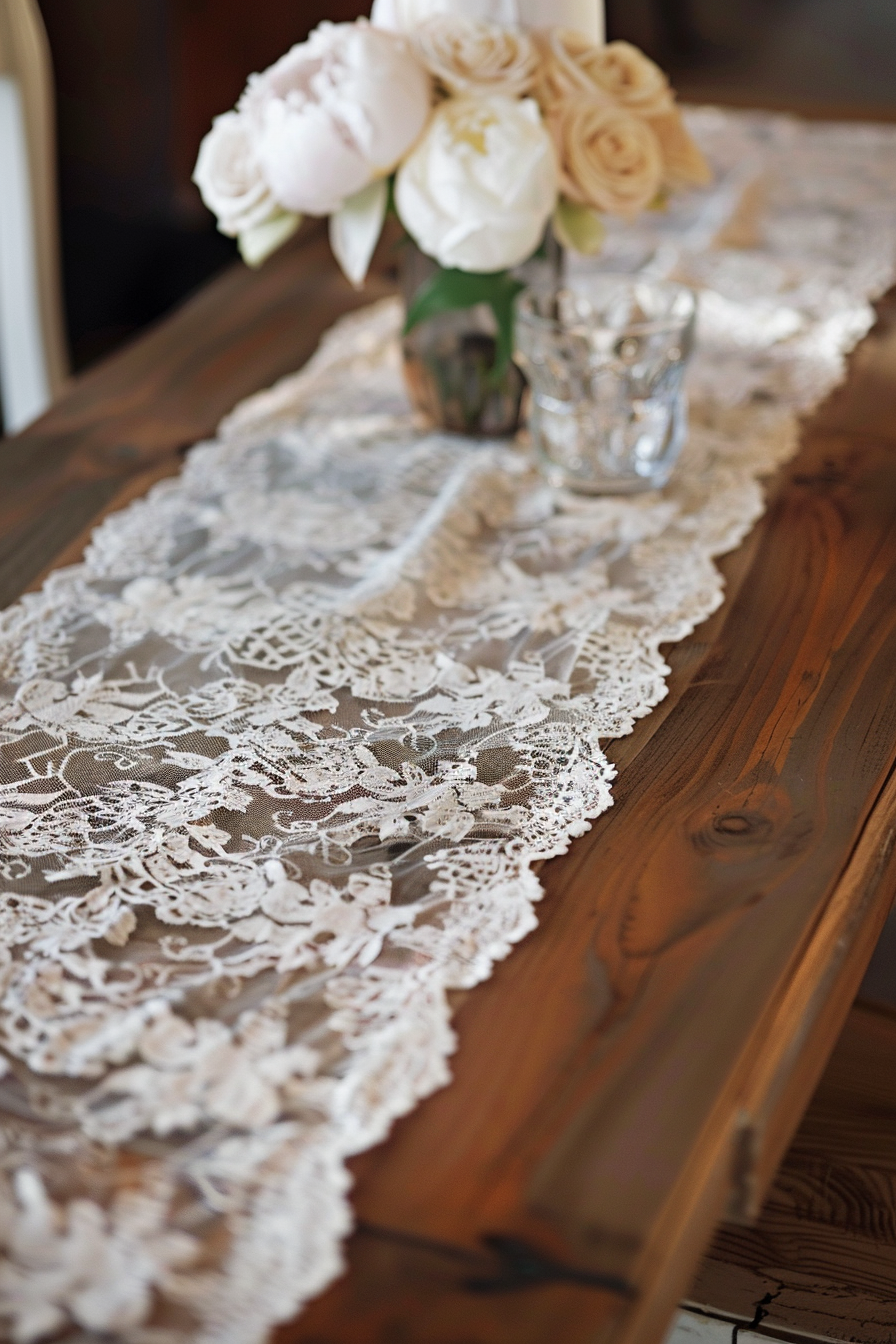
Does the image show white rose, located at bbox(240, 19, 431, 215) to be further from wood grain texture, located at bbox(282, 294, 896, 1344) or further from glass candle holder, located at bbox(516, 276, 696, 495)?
wood grain texture, located at bbox(282, 294, 896, 1344)

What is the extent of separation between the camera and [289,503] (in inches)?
46.4

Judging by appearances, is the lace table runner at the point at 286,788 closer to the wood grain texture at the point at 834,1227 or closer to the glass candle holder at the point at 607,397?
the glass candle holder at the point at 607,397

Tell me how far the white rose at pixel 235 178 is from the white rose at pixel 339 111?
0.07 feet

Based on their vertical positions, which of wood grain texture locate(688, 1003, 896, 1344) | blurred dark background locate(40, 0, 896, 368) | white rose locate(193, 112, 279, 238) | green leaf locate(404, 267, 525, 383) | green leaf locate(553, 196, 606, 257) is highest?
blurred dark background locate(40, 0, 896, 368)

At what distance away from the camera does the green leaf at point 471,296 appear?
46.1 inches

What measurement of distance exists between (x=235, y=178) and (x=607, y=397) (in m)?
0.35

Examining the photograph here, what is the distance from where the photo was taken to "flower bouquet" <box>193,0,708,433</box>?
1053mm

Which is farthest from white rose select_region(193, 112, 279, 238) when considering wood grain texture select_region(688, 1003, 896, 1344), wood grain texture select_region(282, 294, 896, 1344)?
wood grain texture select_region(688, 1003, 896, 1344)

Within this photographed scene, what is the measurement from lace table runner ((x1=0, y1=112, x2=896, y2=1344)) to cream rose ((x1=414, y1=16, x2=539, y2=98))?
0.31 meters

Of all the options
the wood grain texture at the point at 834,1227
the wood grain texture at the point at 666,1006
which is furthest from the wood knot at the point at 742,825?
the wood grain texture at the point at 834,1227

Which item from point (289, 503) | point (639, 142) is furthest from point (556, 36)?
point (289, 503)

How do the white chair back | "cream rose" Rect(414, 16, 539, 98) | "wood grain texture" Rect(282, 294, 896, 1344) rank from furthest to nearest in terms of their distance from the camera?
1. the white chair back
2. "cream rose" Rect(414, 16, 539, 98)
3. "wood grain texture" Rect(282, 294, 896, 1344)

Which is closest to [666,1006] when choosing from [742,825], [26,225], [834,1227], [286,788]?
[742,825]

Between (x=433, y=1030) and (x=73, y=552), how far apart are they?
610 millimetres
